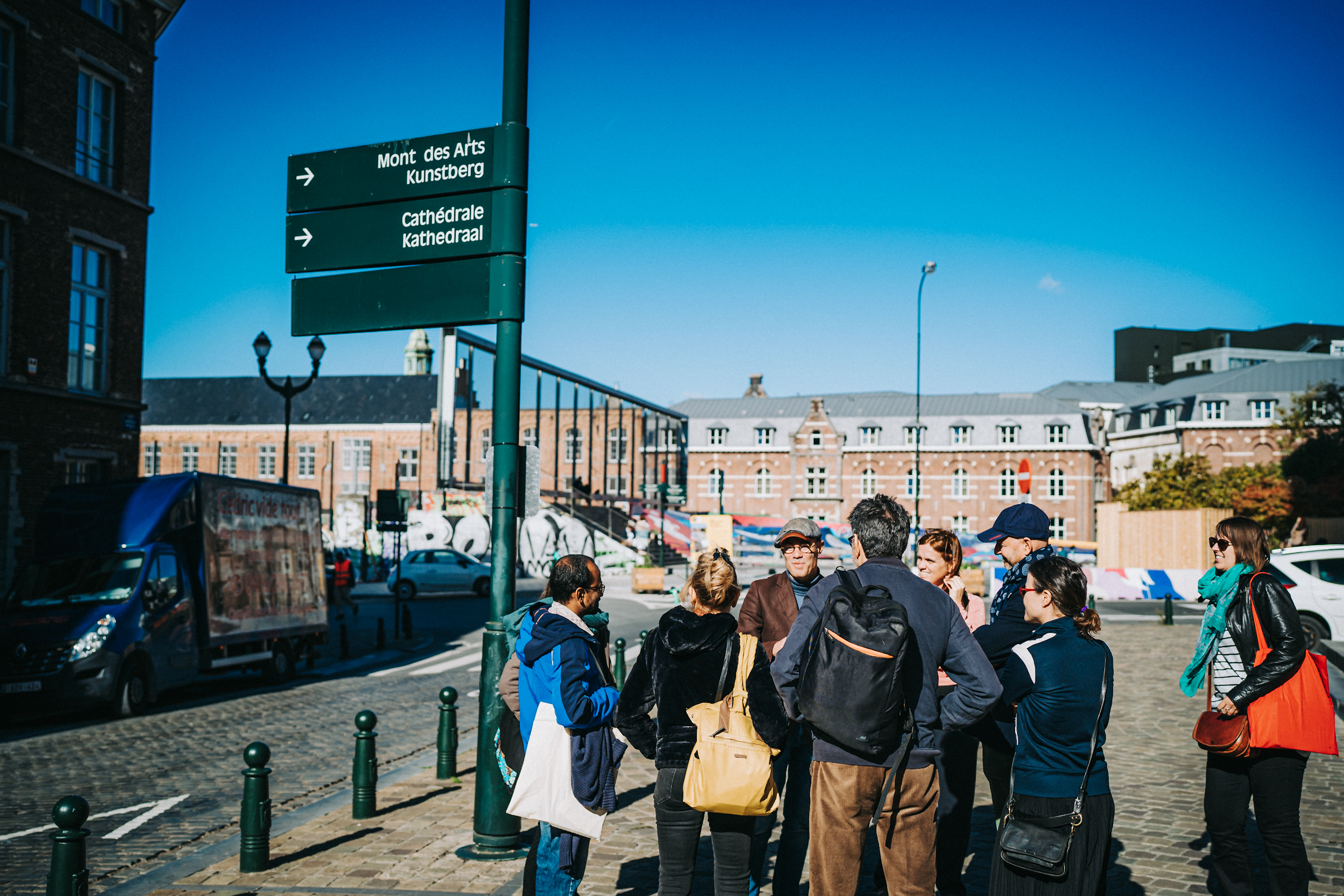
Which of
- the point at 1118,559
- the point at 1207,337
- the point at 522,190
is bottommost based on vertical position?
the point at 1118,559

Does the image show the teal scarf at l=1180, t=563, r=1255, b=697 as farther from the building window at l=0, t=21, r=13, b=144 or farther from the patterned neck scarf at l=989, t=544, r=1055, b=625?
the building window at l=0, t=21, r=13, b=144

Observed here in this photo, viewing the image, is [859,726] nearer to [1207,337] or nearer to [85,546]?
[85,546]

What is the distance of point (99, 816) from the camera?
7.20 meters

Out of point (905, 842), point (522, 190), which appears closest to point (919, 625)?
point (905, 842)

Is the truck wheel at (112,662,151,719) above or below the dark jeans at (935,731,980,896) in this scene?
below

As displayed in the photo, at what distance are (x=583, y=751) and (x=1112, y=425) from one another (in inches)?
2946

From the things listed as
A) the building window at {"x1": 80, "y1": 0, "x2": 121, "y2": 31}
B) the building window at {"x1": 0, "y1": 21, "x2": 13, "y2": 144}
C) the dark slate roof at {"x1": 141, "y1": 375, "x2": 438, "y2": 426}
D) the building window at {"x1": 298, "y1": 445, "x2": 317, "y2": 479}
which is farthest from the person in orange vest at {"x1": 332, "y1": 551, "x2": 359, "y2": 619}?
the building window at {"x1": 298, "y1": 445, "x2": 317, "y2": 479}

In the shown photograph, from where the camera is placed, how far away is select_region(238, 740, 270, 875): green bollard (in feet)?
19.0

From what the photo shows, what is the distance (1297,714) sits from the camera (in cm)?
431

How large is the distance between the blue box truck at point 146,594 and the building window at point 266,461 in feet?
181

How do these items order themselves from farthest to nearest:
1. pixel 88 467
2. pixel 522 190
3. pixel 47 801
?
1. pixel 88 467
2. pixel 47 801
3. pixel 522 190

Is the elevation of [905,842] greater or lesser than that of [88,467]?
lesser

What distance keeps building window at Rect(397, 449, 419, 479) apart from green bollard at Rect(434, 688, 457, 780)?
5735cm

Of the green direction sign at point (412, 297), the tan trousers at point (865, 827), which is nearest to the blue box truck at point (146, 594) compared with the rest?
the green direction sign at point (412, 297)
